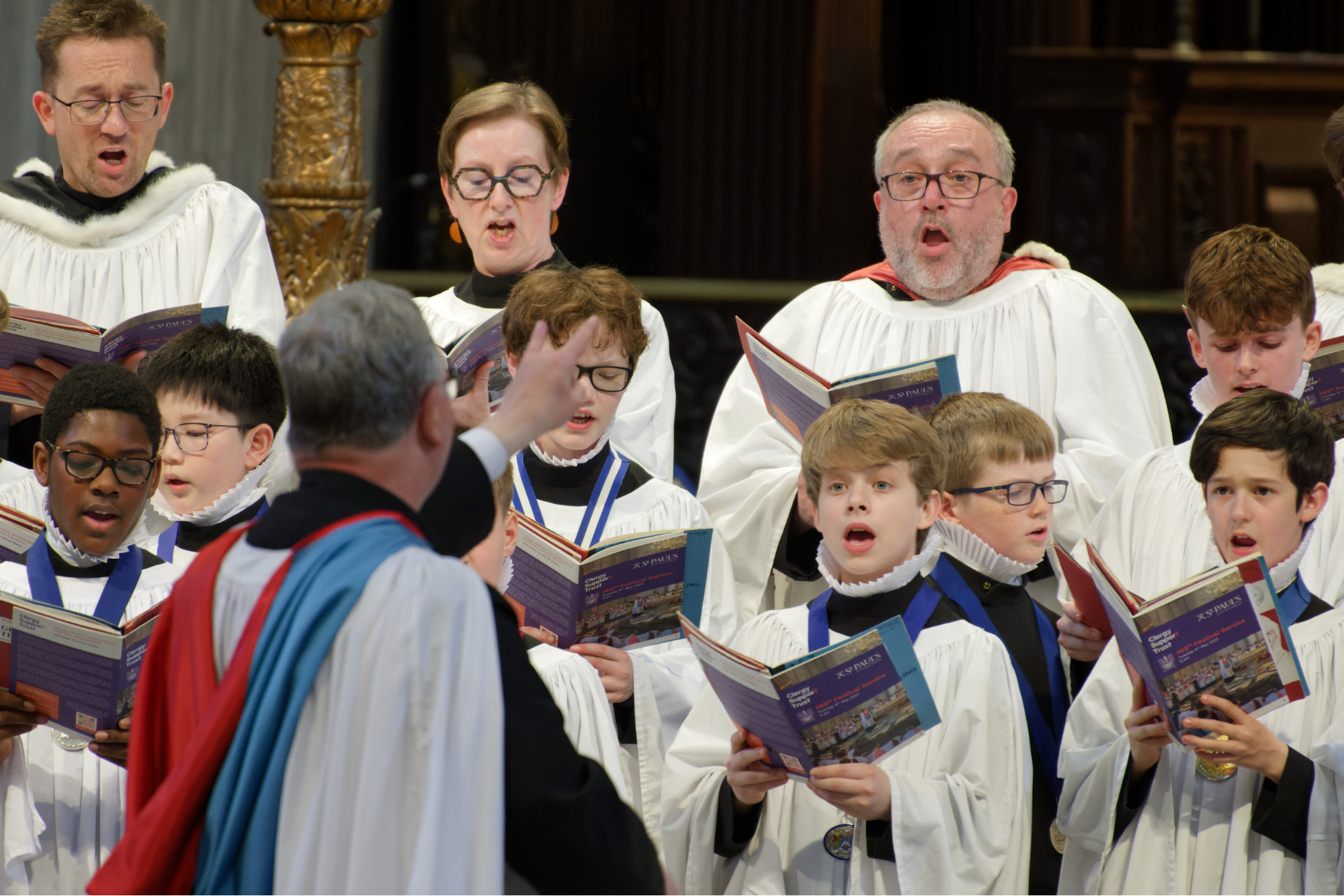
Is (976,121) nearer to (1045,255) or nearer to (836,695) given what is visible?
(1045,255)

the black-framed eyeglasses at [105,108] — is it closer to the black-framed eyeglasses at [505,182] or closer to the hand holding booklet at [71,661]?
the black-framed eyeglasses at [505,182]

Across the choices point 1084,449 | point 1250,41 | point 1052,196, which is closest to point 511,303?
point 1084,449

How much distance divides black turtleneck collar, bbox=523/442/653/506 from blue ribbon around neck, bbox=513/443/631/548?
0.01m

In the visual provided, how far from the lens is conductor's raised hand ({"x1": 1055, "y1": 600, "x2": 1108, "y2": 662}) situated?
11.2ft

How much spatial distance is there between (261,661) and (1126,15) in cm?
944

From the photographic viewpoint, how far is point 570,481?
13.1ft

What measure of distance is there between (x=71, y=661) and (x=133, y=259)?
219 cm

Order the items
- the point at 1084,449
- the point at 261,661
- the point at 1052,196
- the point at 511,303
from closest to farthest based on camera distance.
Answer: the point at 261,661 → the point at 511,303 → the point at 1084,449 → the point at 1052,196

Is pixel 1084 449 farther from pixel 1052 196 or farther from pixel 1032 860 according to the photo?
pixel 1052 196

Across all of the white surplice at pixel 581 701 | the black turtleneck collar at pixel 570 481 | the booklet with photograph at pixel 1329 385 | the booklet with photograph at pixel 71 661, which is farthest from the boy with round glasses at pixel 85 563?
the booklet with photograph at pixel 1329 385

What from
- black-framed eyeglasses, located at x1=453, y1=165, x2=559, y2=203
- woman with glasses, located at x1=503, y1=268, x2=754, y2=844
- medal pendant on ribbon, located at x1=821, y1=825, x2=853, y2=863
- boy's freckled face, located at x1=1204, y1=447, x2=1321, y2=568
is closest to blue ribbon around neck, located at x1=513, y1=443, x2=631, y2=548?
woman with glasses, located at x1=503, y1=268, x2=754, y2=844

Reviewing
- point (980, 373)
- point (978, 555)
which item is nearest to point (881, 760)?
point (978, 555)

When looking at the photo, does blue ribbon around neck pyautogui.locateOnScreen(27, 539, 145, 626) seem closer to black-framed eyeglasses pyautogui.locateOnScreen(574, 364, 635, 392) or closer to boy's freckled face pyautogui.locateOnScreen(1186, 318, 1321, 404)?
black-framed eyeglasses pyautogui.locateOnScreen(574, 364, 635, 392)

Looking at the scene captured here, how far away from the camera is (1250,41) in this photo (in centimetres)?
995
